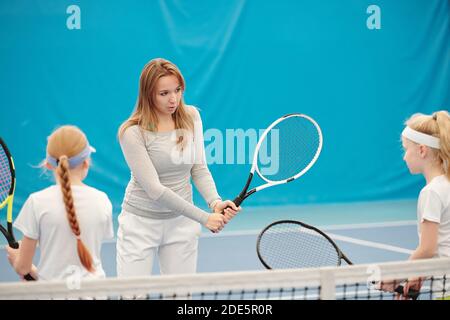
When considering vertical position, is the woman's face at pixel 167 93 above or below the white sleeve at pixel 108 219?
above

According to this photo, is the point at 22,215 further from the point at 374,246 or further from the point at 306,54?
the point at 306,54

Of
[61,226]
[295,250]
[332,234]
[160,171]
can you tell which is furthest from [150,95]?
[332,234]

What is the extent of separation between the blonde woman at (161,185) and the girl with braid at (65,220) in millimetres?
442

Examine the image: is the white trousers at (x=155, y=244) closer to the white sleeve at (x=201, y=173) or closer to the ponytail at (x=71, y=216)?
the white sleeve at (x=201, y=173)

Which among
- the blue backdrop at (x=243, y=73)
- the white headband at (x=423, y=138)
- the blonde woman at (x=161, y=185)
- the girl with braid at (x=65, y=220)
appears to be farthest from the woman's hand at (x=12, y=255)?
the blue backdrop at (x=243, y=73)

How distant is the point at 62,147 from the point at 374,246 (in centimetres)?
353

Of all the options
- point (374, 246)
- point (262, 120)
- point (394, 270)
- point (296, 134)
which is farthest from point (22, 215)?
point (262, 120)

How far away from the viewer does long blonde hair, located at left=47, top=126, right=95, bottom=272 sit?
83.4 inches

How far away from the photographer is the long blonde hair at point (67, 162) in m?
2.12

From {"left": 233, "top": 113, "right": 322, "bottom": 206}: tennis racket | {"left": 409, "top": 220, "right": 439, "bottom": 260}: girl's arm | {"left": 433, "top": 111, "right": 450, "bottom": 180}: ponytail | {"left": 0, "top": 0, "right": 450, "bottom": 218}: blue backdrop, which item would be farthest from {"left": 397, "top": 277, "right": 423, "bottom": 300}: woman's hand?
{"left": 0, "top": 0, "right": 450, "bottom": 218}: blue backdrop

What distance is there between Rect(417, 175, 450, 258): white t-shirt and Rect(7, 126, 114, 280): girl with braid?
3.62 feet

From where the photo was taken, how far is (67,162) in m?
2.19

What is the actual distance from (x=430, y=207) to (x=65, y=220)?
4.11 ft

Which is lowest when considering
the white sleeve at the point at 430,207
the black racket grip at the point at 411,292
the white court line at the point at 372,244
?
the white court line at the point at 372,244
